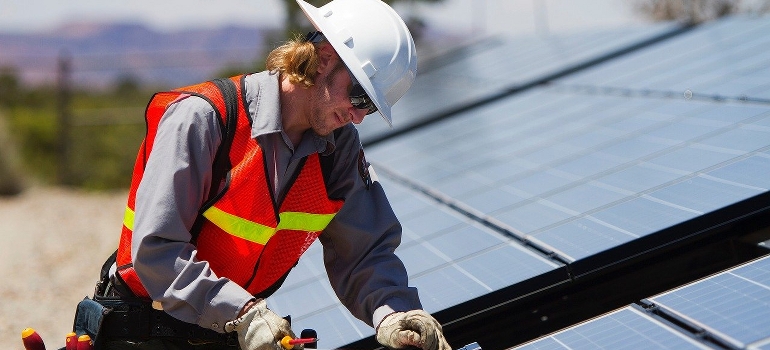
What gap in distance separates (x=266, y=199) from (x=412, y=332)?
0.72m

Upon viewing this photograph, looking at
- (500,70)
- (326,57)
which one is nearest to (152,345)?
(326,57)

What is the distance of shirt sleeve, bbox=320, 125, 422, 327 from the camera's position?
3.79 meters

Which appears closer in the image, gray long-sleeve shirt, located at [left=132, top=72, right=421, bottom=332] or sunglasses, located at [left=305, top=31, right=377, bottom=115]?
gray long-sleeve shirt, located at [left=132, top=72, right=421, bottom=332]

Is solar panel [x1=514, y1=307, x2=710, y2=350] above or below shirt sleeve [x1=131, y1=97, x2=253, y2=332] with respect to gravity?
below

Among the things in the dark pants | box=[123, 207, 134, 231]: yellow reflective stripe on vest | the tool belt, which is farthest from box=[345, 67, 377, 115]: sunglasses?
the dark pants

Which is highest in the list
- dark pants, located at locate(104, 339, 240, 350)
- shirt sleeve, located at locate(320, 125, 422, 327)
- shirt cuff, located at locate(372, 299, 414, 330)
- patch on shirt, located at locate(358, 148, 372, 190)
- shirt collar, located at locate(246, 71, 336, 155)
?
shirt collar, located at locate(246, 71, 336, 155)

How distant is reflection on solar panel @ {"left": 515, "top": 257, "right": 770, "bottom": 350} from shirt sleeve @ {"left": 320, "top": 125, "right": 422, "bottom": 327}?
60 cm

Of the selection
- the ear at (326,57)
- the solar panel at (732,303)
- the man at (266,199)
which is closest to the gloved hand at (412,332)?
the man at (266,199)

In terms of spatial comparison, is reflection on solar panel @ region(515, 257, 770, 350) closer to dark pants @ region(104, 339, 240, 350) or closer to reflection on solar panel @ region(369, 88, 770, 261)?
reflection on solar panel @ region(369, 88, 770, 261)

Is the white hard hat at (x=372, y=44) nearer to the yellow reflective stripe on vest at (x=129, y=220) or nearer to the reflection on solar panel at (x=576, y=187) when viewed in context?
the yellow reflective stripe on vest at (x=129, y=220)

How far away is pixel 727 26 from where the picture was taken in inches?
365

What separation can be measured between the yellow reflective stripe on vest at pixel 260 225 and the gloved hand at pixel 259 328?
361 mm

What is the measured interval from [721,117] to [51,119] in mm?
23569

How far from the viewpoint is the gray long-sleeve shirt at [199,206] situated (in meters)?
3.27
